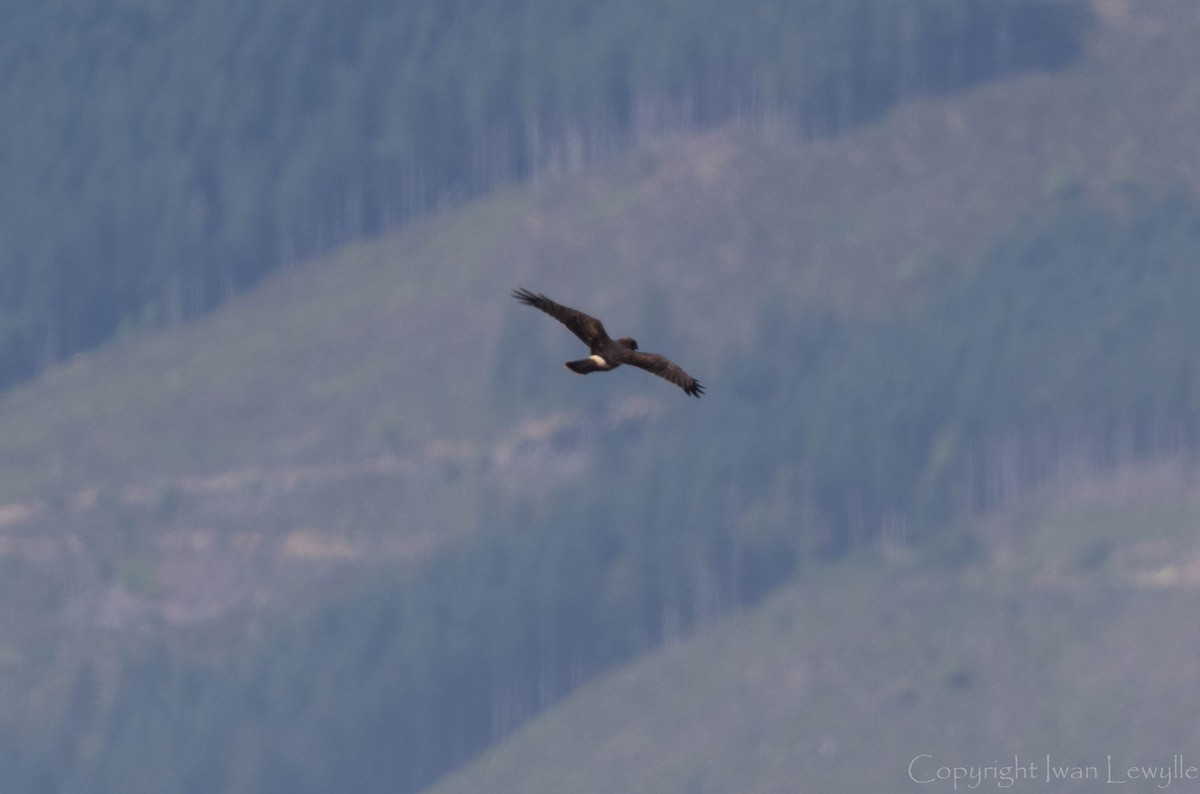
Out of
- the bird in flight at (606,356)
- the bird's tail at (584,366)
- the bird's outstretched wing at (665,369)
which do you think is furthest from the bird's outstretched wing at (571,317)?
the bird's outstretched wing at (665,369)

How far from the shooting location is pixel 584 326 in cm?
4297

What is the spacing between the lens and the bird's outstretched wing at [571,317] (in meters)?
40.8

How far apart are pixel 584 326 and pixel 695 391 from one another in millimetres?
1920

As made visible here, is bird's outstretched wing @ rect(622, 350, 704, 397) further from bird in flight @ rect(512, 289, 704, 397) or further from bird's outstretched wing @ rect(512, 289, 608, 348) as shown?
bird's outstretched wing @ rect(512, 289, 608, 348)

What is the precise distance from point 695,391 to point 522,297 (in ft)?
12.6

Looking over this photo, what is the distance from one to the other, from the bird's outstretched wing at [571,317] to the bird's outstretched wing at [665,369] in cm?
56

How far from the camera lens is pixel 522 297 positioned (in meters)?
40.8

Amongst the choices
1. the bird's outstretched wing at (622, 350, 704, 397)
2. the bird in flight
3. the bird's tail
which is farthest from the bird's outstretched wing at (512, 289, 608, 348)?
the bird's outstretched wing at (622, 350, 704, 397)

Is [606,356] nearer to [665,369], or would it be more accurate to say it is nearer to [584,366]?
[584,366]

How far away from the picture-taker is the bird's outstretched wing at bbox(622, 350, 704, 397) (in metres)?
43.5

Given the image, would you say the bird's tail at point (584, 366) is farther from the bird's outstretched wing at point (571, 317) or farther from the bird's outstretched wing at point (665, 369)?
the bird's outstretched wing at point (665, 369)

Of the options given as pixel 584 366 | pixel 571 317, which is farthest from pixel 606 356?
pixel 571 317

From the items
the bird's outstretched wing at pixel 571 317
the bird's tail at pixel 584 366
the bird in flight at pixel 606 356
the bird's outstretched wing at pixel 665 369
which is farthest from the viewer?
the bird's outstretched wing at pixel 665 369

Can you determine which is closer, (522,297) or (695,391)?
(522,297)
